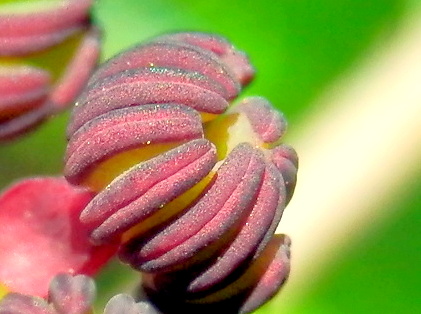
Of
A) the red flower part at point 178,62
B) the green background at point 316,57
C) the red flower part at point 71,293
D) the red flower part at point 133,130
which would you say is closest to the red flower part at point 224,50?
the red flower part at point 178,62

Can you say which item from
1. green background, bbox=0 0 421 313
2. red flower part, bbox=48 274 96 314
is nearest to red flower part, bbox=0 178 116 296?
red flower part, bbox=48 274 96 314

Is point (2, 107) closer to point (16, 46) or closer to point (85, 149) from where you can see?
point (16, 46)

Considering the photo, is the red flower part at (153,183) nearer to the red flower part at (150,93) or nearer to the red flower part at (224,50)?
the red flower part at (150,93)

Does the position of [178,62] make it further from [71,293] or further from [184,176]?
[71,293]

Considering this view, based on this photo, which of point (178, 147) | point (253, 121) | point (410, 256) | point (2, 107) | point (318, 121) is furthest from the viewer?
point (318, 121)

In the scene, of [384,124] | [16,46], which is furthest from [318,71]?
[16,46]
